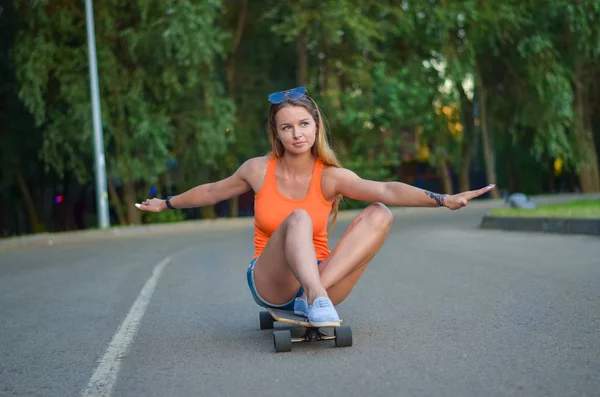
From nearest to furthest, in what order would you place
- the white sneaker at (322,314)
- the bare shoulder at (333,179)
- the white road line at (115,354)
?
the white road line at (115,354), the white sneaker at (322,314), the bare shoulder at (333,179)

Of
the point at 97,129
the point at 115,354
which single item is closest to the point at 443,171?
the point at 97,129

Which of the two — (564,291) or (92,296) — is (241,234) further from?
(564,291)

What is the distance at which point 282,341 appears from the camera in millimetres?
5820

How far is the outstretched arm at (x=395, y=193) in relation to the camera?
5676mm

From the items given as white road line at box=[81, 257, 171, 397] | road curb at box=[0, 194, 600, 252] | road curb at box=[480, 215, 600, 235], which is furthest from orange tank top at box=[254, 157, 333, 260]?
road curb at box=[0, 194, 600, 252]

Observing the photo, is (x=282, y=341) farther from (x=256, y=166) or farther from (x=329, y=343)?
(x=256, y=166)

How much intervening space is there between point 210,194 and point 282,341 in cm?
123

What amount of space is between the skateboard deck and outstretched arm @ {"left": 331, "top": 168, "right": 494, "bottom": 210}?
2.67ft

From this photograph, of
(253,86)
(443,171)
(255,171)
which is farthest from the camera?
(443,171)

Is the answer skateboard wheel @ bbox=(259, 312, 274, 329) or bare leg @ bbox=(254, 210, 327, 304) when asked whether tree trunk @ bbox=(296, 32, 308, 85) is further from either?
bare leg @ bbox=(254, 210, 327, 304)

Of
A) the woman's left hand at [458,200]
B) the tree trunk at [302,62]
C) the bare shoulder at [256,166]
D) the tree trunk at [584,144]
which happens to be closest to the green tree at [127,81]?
the tree trunk at [302,62]

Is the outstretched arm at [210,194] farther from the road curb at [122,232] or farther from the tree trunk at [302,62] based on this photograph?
the tree trunk at [302,62]

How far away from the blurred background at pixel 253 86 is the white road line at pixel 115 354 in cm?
1882

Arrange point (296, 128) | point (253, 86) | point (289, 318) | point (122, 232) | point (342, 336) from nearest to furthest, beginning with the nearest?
point (342, 336) < point (289, 318) < point (296, 128) < point (122, 232) < point (253, 86)
